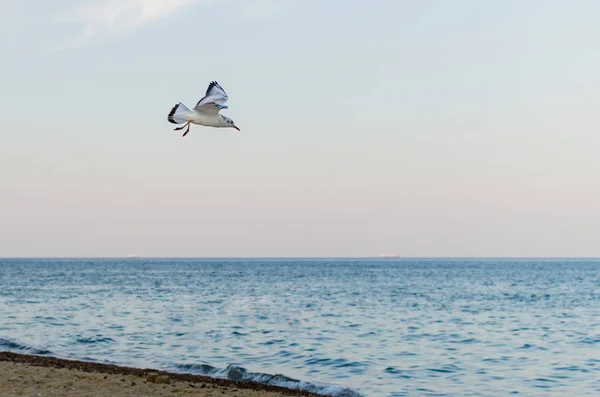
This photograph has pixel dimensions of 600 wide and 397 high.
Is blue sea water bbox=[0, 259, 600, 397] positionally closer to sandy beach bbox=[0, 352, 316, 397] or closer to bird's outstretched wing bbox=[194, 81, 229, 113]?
sandy beach bbox=[0, 352, 316, 397]

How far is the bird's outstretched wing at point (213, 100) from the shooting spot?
9.52m

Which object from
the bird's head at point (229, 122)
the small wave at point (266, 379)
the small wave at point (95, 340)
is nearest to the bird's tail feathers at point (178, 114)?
the bird's head at point (229, 122)

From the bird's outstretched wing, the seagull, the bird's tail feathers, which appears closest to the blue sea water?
the seagull

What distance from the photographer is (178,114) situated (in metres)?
9.42

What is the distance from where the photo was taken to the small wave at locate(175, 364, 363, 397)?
1449 cm

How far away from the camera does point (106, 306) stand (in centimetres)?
3412

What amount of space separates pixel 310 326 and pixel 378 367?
861 centimetres

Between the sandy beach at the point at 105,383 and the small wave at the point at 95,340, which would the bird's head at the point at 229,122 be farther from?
the small wave at the point at 95,340

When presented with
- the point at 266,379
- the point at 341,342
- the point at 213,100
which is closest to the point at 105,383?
the point at 266,379

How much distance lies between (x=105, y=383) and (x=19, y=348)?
27.5 ft

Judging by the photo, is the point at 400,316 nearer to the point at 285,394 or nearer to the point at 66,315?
the point at 66,315

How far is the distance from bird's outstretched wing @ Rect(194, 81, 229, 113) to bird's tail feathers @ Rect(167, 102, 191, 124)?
0.17 meters

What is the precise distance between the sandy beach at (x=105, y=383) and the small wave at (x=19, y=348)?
390 cm

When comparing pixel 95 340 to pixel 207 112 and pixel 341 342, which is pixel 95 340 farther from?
pixel 207 112
